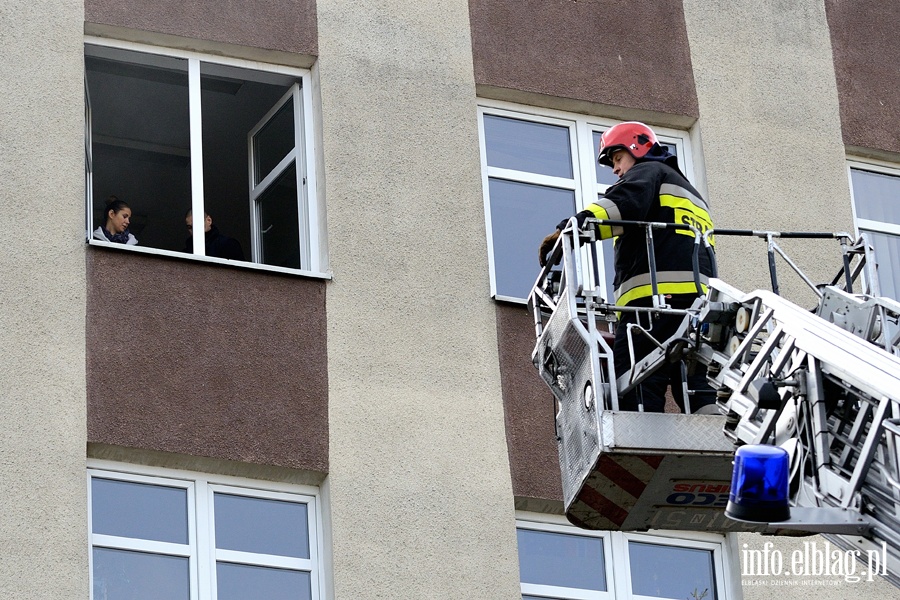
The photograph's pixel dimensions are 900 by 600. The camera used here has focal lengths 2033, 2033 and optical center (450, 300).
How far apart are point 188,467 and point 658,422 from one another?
144 inches

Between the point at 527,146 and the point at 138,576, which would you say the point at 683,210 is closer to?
the point at 527,146

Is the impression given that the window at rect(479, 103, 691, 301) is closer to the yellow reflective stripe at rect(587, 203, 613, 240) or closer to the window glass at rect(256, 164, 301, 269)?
the window glass at rect(256, 164, 301, 269)

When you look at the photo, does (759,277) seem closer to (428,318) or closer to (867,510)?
(428,318)

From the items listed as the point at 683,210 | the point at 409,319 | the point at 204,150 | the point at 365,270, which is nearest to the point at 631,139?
the point at 683,210

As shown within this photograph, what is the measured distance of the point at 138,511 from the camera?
40.5ft

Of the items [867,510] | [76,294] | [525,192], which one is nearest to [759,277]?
[525,192]

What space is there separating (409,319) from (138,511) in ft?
7.18

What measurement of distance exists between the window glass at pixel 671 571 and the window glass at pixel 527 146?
9.24 ft

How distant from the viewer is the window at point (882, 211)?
1548 cm

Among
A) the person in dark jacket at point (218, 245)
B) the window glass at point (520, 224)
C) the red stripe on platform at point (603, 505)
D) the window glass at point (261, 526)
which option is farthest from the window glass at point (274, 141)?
the red stripe on platform at point (603, 505)

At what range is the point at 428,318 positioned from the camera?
13289 mm

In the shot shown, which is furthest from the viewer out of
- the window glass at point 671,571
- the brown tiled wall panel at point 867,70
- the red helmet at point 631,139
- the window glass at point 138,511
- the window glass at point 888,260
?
the window glass at point 888,260

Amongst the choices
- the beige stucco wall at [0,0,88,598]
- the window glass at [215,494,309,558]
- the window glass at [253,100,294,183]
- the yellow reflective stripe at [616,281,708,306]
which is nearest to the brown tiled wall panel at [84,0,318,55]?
the beige stucco wall at [0,0,88,598]

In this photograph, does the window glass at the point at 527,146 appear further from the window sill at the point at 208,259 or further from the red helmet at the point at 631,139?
the red helmet at the point at 631,139
